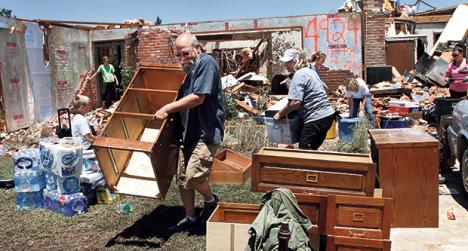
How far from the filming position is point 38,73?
13.0 m

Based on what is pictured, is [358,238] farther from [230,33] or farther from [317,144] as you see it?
[230,33]

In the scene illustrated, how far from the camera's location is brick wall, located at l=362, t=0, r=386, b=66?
46.8 feet

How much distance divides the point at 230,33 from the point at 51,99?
19.1 feet

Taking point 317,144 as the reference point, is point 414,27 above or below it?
above

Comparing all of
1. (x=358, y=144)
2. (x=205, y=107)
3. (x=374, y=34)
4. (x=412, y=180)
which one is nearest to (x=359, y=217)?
(x=412, y=180)

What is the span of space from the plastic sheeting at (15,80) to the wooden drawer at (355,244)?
1023 centimetres

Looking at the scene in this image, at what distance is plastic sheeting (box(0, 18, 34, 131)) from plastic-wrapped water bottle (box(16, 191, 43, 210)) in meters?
6.79

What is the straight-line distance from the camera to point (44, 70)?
1338 cm

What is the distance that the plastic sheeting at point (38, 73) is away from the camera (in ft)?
41.6

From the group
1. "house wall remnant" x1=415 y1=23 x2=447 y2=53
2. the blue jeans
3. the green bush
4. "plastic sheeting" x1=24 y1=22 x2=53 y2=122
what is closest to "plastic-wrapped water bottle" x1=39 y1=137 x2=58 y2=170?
the green bush

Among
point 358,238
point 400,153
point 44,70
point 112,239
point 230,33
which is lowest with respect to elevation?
point 112,239

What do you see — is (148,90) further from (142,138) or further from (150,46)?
(150,46)

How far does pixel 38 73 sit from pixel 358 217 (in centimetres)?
1163

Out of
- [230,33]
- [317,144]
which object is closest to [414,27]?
[230,33]
